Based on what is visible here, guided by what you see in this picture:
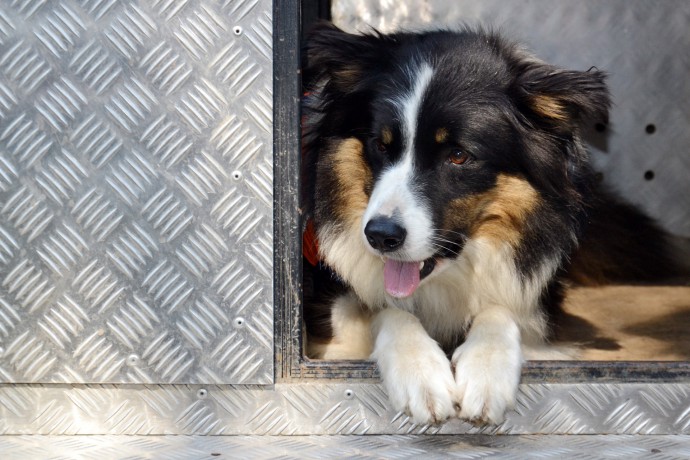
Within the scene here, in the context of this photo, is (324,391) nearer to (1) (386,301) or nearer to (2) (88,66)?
(1) (386,301)

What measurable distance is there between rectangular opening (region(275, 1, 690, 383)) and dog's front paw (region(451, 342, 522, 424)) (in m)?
0.10

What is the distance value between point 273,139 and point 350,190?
57cm

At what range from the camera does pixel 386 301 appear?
3.04 meters

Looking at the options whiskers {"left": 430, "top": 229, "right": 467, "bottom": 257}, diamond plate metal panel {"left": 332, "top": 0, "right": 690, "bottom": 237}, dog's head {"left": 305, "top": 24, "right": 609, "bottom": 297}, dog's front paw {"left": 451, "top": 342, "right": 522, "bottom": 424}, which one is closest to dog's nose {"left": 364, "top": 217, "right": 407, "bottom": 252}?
dog's head {"left": 305, "top": 24, "right": 609, "bottom": 297}

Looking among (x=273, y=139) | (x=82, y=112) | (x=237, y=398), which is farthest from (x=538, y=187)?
(x=82, y=112)

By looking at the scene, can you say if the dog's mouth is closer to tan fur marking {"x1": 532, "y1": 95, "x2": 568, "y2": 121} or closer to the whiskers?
the whiskers

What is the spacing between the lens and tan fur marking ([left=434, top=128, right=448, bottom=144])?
2725 mm

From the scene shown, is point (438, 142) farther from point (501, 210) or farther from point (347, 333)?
point (347, 333)

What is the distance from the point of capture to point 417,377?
241 cm

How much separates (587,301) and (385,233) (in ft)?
6.31

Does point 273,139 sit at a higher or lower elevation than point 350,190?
higher

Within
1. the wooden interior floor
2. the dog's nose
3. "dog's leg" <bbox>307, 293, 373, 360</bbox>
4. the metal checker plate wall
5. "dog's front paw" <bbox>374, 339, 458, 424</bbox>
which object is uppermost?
the metal checker plate wall

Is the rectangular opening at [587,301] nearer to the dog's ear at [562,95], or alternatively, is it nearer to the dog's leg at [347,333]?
the dog's leg at [347,333]

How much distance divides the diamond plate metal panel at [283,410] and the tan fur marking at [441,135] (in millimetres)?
840
